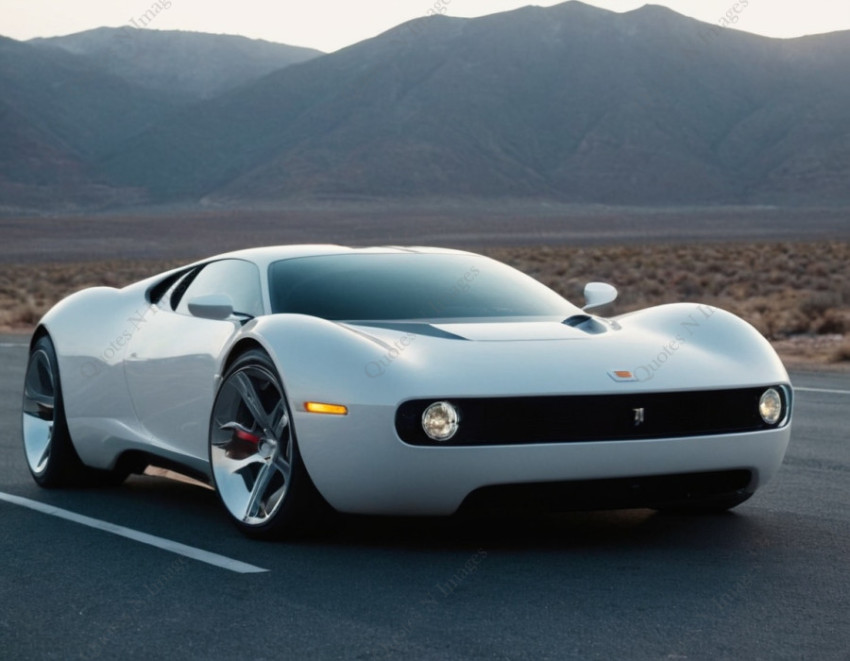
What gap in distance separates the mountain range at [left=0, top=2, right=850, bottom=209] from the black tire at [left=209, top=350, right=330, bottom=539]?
434 ft

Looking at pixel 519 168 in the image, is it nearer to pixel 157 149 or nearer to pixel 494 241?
pixel 157 149

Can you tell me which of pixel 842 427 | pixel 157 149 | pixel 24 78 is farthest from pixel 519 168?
→ pixel 842 427

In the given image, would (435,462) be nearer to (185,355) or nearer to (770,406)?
(770,406)

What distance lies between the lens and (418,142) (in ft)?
490

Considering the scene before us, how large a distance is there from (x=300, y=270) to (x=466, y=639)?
2.73 m

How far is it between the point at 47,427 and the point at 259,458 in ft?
7.18

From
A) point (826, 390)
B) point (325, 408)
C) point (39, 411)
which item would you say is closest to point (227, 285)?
point (39, 411)

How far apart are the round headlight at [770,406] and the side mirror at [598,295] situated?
1172 mm

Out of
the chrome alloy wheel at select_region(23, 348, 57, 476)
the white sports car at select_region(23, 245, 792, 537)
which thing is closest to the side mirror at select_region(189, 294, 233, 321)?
the white sports car at select_region(23, 245, 792, 537)

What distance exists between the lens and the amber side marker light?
212 inches

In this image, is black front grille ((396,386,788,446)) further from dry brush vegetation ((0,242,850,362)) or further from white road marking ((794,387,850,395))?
dry brush vegetation ((0,242,850,362))

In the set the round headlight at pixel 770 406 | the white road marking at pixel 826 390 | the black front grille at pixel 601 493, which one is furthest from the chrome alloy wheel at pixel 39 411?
the white road marking at pixel 826 390

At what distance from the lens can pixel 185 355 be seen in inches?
259

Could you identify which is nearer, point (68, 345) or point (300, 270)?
point (300, 270)
